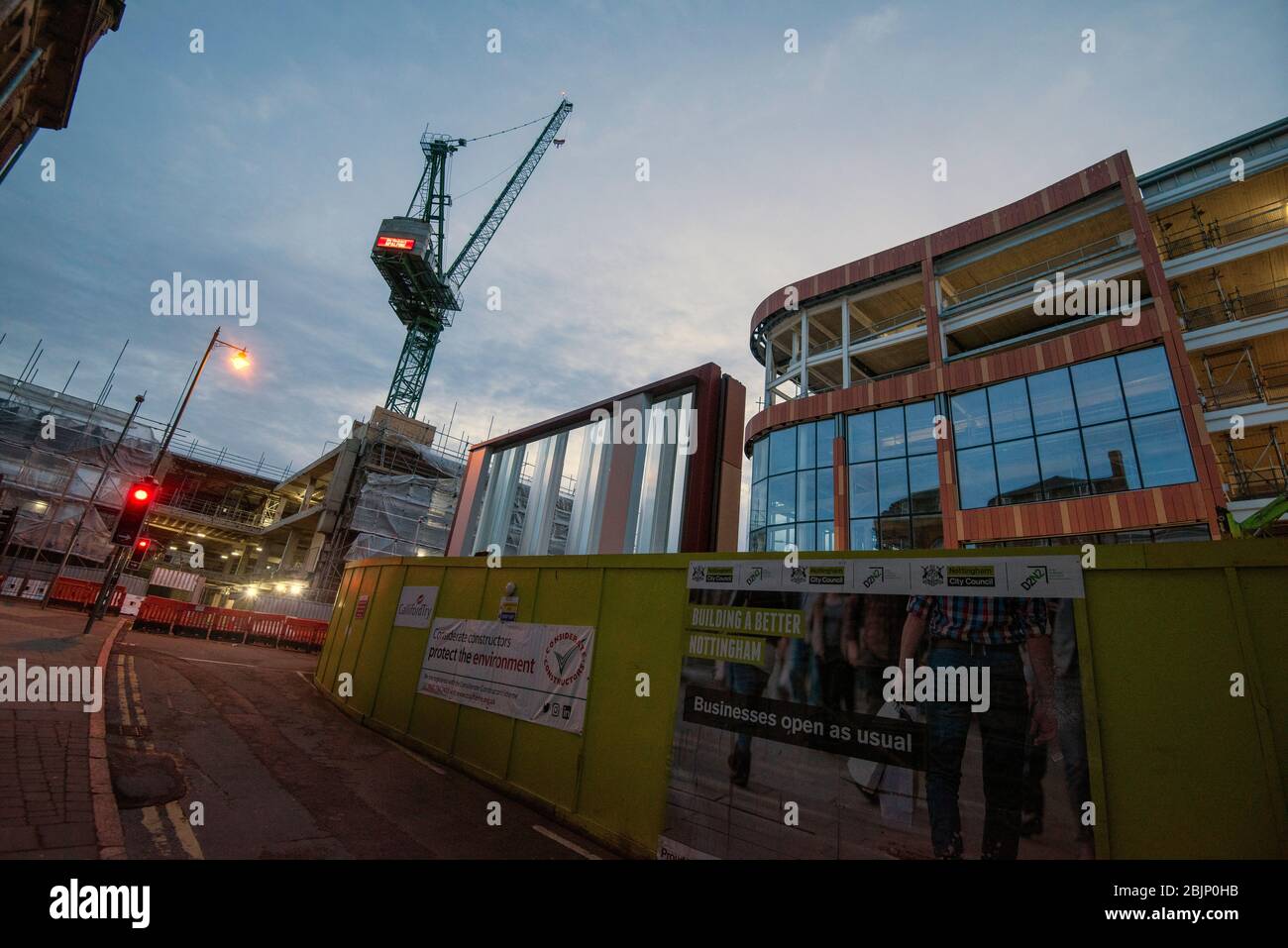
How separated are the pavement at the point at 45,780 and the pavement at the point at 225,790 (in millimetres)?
18

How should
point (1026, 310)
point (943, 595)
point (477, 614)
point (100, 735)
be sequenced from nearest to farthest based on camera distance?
point (943, 595) < point (100, 735) < point (477, 614) < point (1026, 310)

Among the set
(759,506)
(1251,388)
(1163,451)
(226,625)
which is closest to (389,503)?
(226,625)

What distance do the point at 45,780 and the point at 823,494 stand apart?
25.0 metres

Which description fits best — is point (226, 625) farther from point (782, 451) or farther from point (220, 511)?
point (220, 511)

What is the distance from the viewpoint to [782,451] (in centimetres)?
2764

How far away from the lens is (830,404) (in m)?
26.1

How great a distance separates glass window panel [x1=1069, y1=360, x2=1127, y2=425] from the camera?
18.3 metres

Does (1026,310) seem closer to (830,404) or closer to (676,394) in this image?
(830,404)

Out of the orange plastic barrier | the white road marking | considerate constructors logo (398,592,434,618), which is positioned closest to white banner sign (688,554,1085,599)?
the white road marking

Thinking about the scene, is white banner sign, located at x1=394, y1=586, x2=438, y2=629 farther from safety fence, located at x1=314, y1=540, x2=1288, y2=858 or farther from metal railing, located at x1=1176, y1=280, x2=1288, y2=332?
metal railing, located at x1=1176, y1=280, x2=1288, y2=332

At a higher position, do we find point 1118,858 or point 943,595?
point 943,595
